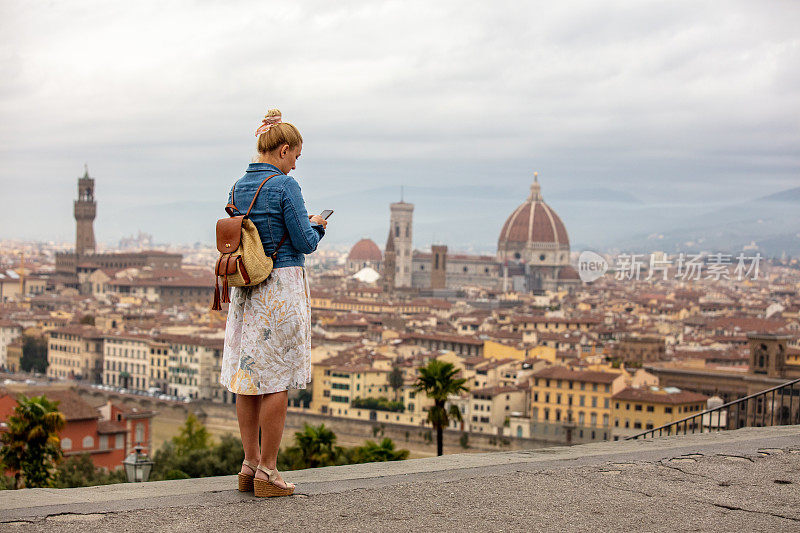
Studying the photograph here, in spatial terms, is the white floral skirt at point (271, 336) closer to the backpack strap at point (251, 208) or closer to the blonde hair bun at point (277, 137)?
the backpack strap at point (251, 208)

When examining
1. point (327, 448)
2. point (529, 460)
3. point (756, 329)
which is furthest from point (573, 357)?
point (529, 460)

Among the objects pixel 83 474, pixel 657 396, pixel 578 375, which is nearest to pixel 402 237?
pixel 578 375

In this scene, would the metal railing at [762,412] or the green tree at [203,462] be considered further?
the green tree at [203,462]

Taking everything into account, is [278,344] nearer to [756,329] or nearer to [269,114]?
[269,114]

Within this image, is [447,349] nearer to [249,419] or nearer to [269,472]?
[249,419]

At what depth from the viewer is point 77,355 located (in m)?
44.3

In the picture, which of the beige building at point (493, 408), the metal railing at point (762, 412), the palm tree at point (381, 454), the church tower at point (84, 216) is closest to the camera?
the metal railing at point (762, 412)

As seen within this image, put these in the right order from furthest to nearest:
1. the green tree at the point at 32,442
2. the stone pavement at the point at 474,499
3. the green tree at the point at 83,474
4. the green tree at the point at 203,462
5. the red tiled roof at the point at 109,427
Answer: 1. the red tiled roof at the point at 109,427
2. the green tree at the point at 203,462
3. the green tree at the point at 83,474
4. the green tree at the point at 32,442
5. the stone pavement at the point at 474,499

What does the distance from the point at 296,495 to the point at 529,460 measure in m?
0.92

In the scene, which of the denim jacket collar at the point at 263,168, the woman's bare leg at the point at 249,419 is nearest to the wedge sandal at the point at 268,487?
the woman's bare leg at the point at 249,419

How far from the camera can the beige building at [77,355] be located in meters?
43.9

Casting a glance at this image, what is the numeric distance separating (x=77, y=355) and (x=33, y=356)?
2.63 m

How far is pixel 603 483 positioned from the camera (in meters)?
3.25

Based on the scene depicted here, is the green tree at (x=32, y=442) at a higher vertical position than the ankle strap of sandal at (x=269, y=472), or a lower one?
lower
